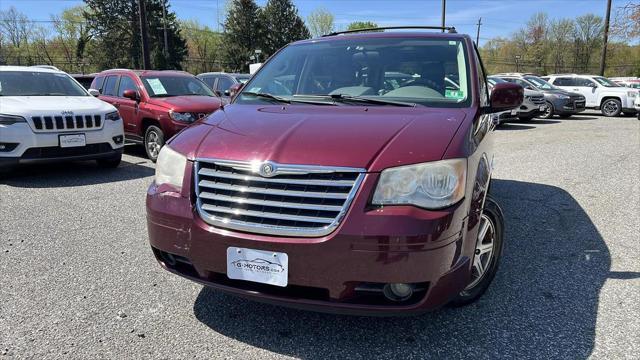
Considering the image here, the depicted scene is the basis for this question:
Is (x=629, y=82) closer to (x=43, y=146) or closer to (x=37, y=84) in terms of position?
(x=37, y=84)

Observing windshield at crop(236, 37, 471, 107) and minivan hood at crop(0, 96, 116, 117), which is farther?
minivan hood at crop(0, 96, 116, 117)

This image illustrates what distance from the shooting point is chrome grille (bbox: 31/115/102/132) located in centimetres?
636

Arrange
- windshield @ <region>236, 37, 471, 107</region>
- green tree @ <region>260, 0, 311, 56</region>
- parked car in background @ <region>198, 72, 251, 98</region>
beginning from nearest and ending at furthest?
windshield @ <region>236, 37, 471, 107</region>
parked car in background @ <region>198, 72, 251, 98</region>
green tree @ <region>260, 0, 311, 56</region>

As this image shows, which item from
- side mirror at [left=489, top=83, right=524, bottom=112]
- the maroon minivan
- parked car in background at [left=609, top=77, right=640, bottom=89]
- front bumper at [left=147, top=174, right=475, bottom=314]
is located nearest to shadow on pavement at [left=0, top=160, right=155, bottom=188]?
the maroon minivan

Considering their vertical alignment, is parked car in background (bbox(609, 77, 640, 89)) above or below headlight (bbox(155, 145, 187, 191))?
above

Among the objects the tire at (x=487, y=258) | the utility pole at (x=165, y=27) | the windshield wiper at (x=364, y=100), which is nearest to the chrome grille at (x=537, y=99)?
the tire at (x=487, y=258)

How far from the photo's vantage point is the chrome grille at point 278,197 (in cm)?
221

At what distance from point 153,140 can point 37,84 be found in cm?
194

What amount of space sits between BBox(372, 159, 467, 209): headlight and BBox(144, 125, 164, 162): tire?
21.8ft

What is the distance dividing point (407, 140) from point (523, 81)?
Result: 655 inches

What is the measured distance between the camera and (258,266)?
2297 mm

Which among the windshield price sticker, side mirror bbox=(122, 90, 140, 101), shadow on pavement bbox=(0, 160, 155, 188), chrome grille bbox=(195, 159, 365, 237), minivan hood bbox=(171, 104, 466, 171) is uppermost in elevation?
the windshield price sticker

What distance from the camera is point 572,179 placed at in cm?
686

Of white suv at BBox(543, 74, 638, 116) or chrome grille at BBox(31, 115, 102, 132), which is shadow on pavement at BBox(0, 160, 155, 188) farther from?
white suv at BBox(543, 74, 638, 116)
